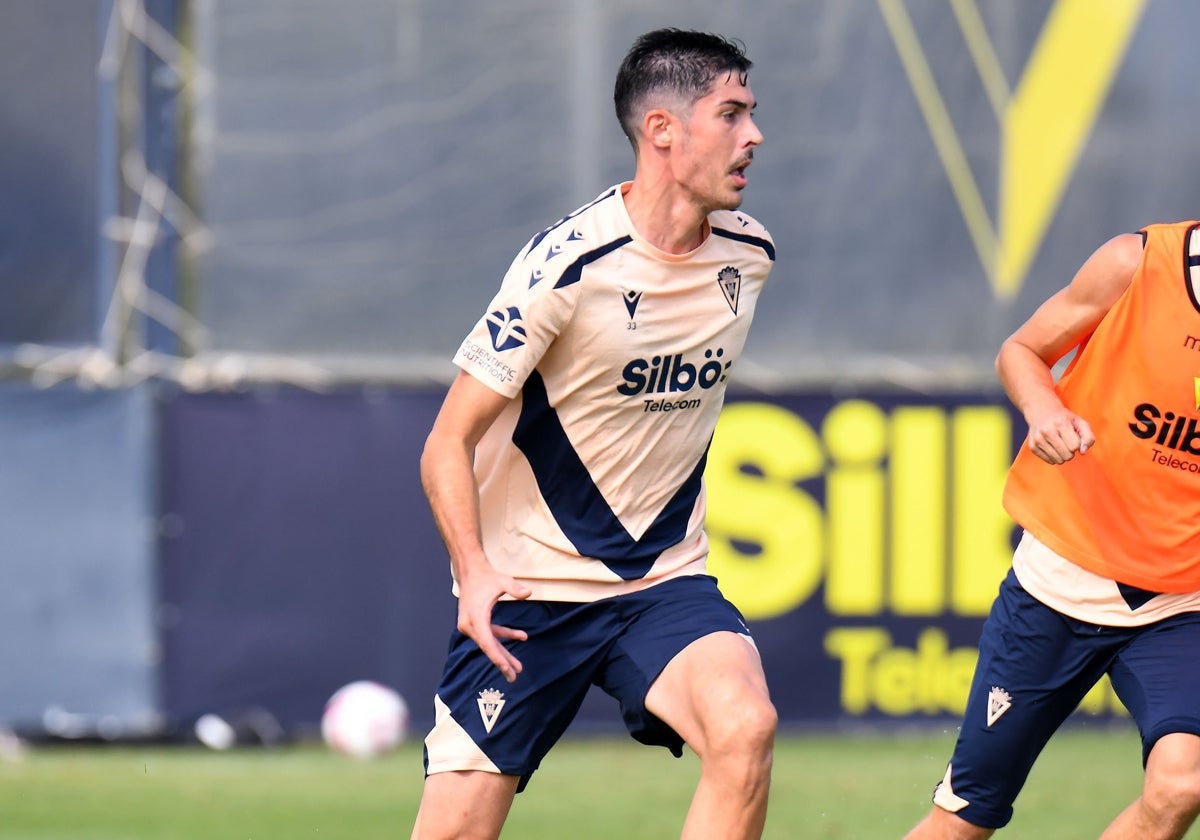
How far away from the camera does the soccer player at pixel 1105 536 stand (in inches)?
183

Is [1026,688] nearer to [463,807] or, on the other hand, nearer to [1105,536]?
[1105,536]

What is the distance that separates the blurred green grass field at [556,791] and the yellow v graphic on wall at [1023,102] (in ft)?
8.14

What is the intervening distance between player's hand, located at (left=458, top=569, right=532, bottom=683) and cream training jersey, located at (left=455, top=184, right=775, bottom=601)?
41cm

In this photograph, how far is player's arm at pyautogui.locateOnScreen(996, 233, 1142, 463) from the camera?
4.48 meters

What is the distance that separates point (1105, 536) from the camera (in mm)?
4793

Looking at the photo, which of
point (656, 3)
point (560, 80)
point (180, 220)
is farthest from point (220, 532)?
point (656, 3)

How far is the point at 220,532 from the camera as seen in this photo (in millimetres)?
8312

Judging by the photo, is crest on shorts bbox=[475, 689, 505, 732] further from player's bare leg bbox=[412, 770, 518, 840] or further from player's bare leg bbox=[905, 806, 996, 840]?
player's bare leg bbox=[905, 806, 996, 840]

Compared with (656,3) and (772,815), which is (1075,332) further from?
(656,3)

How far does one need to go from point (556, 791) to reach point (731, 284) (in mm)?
3274

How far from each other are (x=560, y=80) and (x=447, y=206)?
846 millimetres

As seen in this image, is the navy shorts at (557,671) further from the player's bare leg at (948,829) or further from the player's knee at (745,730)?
the player's bare leg at (948,829)

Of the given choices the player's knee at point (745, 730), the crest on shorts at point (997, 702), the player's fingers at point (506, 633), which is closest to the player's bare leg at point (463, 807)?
the player's fingers at point (506, 633)

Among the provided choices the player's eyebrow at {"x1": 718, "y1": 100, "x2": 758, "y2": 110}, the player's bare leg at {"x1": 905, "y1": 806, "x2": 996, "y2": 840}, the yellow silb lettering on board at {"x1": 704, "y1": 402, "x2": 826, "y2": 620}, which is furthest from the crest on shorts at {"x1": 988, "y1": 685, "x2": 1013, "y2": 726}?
the yellow silb lettering on board at {"x1": 704, "y1": 402, "x2": 826, "y2": 620}
